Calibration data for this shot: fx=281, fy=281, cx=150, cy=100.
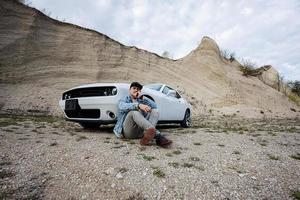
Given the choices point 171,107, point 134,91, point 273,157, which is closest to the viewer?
point 273,157

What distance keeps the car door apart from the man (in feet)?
6.09

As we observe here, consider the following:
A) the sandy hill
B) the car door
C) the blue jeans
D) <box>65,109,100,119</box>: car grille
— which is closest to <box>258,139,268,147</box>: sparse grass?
the blue jeans

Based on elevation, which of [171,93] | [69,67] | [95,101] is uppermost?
[69,67]

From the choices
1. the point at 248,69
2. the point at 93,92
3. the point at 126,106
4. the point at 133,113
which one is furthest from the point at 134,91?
the point at 248,69

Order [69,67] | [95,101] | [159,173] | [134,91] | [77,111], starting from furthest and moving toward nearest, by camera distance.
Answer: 1. [69,67]
2. [77,111]
3. [95,101]
4. [134,91]
5. [159,173]

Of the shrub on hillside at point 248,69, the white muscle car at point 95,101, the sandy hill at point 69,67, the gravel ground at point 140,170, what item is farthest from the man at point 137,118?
the shrub on hillside at point 248,69

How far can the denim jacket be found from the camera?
16.9 feet

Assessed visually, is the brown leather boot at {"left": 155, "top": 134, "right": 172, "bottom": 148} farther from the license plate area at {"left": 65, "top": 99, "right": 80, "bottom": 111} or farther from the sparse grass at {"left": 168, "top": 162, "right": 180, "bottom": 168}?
the license plate area at {"left": 65, "top": 99, "right": 80, "bottom": 111}

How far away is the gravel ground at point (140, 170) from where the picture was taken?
328 cm

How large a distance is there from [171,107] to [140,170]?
421cm

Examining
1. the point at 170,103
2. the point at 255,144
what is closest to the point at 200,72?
the point at 170,103

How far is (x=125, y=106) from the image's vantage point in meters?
5.19

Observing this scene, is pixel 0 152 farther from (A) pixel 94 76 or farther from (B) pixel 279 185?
(A) pixel 94 76

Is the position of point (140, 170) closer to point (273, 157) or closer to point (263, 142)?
point (273, 157)
